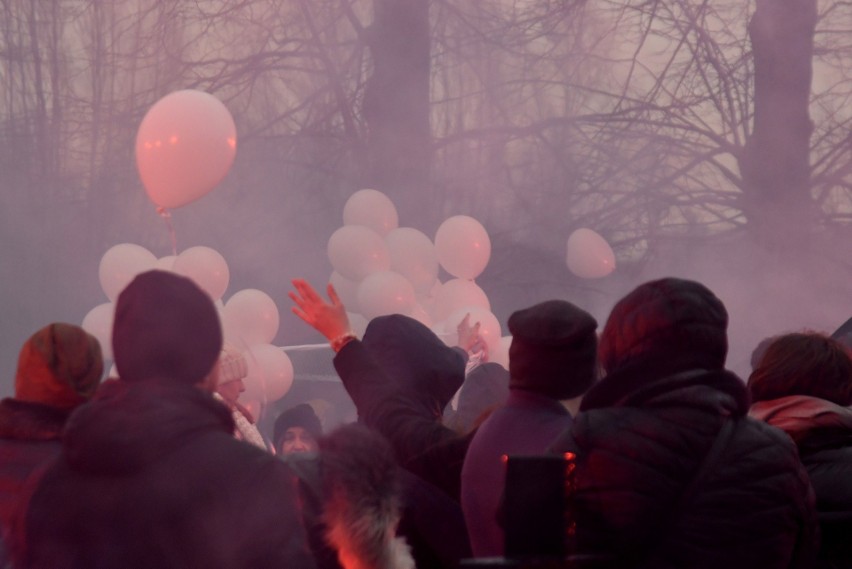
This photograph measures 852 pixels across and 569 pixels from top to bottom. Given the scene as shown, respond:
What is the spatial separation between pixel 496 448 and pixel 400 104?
5942 millimetres

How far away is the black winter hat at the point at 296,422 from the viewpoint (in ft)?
15.4

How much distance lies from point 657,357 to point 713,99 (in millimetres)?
6227

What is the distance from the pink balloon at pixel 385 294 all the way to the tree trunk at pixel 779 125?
2.95m

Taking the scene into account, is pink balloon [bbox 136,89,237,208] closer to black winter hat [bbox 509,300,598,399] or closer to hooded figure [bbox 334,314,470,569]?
hooded figure [bbox 334,314,470,569]

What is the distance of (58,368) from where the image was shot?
174cm

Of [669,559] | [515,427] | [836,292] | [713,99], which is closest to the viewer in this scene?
[669,559]

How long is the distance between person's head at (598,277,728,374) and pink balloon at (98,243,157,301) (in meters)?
3.96

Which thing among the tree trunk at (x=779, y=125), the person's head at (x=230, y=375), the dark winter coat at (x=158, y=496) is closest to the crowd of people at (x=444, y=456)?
the dark winter coat at (x=158, y=496)

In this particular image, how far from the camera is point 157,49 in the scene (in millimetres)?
7316

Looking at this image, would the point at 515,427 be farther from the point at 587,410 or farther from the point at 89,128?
the point at 89,128

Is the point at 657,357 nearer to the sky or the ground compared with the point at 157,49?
nearer to the ground

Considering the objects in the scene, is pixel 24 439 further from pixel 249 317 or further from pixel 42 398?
pixel 249 317

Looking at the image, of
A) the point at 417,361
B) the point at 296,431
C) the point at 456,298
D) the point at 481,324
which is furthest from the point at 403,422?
the point at 456,298

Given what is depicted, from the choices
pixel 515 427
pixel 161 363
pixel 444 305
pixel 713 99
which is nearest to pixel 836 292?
pixel 713 99
